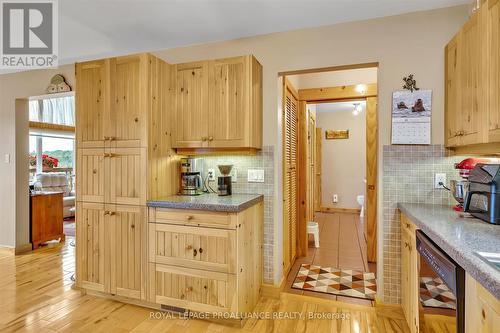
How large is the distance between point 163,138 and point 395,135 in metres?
2.01

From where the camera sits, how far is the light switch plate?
2.55m

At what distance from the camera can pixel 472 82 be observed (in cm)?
165

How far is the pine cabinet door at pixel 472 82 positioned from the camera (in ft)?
5.12

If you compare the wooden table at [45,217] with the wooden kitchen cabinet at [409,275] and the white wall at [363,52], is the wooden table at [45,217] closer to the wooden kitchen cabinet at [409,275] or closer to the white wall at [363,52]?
the white wall at [363,52]

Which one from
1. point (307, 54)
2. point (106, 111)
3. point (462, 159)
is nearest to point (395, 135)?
point (462, 159)

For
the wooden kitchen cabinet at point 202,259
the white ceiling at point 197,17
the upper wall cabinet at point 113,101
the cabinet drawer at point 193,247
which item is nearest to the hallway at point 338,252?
the wooden kitchen cabinet at point 202,259

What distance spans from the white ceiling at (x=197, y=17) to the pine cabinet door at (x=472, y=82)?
22.1 inches

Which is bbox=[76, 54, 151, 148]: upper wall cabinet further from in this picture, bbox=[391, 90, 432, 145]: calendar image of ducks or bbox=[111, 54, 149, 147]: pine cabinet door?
bbox=[391, 90, 432, 145]: calendar image of ducks

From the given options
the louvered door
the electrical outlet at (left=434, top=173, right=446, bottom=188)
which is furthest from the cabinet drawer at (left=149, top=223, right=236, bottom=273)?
the electrical outlet at (left=434, top=173, right=446, bottom=188)

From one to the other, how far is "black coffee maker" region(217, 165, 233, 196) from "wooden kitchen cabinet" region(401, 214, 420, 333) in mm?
1477

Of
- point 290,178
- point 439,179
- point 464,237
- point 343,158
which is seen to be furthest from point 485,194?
point 343,158

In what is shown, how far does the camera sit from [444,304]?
128cm

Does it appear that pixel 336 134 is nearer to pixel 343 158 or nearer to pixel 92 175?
pixel 343 158

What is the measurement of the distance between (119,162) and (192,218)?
2.87 ft
